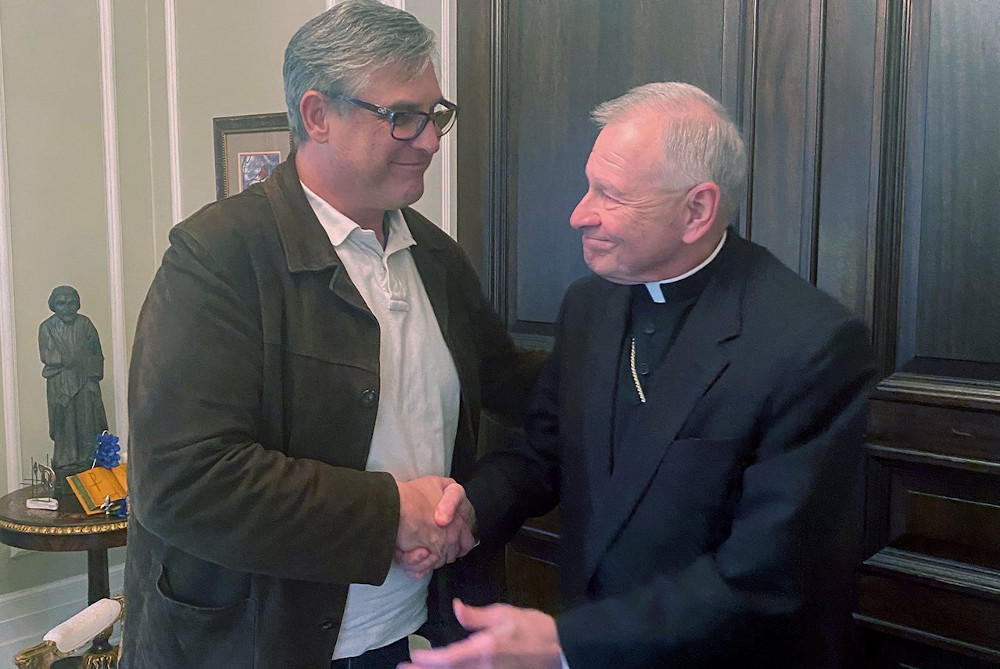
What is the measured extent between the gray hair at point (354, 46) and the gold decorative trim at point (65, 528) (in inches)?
68.2

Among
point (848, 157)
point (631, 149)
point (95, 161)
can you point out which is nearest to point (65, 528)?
point (95, 161)

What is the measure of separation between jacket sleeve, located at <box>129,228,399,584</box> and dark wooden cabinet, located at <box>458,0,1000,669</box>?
928 mm

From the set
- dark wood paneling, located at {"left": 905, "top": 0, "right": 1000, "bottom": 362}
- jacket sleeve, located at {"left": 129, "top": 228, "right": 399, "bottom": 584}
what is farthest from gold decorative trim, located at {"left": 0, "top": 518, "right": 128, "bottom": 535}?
dark wood paneling, located at {"left": 905, "top": 0, "right": 1000, "bottom": 362}

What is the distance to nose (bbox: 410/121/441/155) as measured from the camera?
1.49 m

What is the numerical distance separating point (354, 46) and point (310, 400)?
56 centimetres

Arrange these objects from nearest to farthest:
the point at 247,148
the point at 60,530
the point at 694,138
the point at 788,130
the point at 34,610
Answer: the point at 694,138
the point at 788,130
the point at 60,530
the point at 247,148
the point at 34,610

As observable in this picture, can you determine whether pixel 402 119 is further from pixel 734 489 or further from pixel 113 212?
pixel 113 212

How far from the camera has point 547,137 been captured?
205cm

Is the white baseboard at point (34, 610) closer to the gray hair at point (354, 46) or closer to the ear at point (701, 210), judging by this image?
the gray hair at point (354, 46)

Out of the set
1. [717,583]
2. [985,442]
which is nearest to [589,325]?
[717,583]

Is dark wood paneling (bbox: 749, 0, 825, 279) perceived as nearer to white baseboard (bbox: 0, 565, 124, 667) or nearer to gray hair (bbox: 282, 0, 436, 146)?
gray hair (bbox: 282, 0, 436, 146)

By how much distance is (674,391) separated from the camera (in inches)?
49.7

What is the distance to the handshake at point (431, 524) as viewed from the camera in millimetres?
1419

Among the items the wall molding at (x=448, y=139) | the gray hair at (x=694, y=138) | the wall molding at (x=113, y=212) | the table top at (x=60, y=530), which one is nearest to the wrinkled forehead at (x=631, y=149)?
the gray hair at (x=694, y=138)
